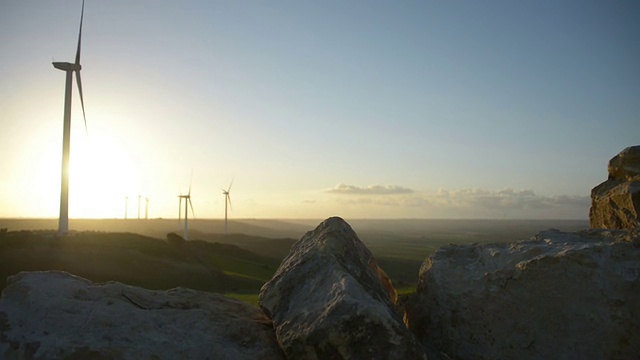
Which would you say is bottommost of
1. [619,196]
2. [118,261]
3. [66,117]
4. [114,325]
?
[118,261]

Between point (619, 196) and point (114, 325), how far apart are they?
26.0ft

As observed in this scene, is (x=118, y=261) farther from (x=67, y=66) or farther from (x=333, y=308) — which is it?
(x=333, y=308)

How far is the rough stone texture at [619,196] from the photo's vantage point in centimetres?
759

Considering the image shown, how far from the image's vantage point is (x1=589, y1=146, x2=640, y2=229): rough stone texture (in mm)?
7594

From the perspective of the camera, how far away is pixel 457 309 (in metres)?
6.57

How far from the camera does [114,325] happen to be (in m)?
5.86

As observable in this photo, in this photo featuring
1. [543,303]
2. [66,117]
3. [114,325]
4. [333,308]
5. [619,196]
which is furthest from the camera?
[66,117]

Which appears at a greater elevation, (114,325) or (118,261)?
(114,325)

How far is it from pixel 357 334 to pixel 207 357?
186 centimetres

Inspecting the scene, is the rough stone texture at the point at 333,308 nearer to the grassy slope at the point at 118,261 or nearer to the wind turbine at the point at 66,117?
the grassy slope at the point at 118,261

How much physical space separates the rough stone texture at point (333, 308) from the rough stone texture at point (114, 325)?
0.56 m

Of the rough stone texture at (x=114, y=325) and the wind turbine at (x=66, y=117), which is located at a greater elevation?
the wind turbine at (x=66, y=117)

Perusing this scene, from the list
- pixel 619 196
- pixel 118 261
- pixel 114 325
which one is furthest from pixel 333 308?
pixel 118 261

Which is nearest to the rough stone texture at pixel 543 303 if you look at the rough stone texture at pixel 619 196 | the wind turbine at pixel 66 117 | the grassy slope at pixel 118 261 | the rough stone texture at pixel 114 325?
the rough stone texture at pixel 619 196
